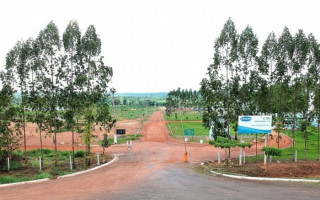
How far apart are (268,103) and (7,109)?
2173cm

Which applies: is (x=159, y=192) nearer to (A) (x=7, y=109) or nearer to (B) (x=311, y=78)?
(A) (x=7, y=109)

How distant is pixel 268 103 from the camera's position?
23.4 m

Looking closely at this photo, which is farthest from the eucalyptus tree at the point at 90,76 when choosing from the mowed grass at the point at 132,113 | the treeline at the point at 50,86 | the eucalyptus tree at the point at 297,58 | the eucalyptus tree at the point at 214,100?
the mowed grass at the point at 132,113

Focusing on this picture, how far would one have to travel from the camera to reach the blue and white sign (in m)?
19.8

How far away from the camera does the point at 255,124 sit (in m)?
→ 20.0

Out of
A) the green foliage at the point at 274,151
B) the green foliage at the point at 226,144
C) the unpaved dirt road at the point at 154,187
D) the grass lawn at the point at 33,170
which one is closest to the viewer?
the unpaved dirt road at the point at 154,187

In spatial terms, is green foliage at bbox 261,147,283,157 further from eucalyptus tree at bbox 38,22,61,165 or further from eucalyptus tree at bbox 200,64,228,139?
eucalyptus tree at bbox 38,22,61,165

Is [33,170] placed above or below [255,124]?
below

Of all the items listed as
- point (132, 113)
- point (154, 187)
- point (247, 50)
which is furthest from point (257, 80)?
point (132, 113)

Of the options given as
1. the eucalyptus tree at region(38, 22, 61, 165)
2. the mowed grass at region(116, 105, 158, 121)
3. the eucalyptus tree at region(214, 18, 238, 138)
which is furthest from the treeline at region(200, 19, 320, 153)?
the mowed grass at region(116, 105, 158, 121)

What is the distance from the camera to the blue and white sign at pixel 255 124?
19831 mm

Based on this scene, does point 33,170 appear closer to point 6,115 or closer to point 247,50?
point 6,115

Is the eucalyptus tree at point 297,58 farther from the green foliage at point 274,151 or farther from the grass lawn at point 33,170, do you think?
the grass lawn at point 33,170

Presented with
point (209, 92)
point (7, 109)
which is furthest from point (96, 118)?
point (209, 92)
